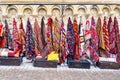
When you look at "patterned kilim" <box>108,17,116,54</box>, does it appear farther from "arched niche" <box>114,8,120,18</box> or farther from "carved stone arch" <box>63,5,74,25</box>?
"carved stone arch" <box>63,5,74,25</box>

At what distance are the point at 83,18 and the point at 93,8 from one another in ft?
1.80

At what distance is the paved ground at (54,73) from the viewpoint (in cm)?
916

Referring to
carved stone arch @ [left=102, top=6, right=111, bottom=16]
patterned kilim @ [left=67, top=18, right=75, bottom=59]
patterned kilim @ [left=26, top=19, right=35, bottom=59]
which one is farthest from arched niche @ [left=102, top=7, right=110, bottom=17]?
patterned kilim @ [left=26, top=19, right=35, bottom=59]

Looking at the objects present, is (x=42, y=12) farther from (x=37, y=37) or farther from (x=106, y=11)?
(x=106, y=11)

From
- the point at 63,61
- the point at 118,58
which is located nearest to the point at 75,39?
the point at 63,61

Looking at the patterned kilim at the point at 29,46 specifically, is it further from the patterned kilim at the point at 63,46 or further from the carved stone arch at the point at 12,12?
the carved stone arch at the point at 12,12

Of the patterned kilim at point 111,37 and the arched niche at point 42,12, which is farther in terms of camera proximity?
the arched niche at point 42,12

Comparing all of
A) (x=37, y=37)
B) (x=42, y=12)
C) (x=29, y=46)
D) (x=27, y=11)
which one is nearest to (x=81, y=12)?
(x=42, y=12)

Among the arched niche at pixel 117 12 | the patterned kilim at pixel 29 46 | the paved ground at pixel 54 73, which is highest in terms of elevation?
the arched niche at pixel 117 12

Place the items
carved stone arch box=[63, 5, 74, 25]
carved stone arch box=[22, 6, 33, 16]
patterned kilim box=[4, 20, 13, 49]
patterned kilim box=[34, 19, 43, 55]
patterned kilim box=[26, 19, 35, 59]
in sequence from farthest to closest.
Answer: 1. carved stone arch box=[63, 5, 74, 25]
2. carved stone arch box=[22, 6, 33, 16]
3. patterned kilim box=[4, 20, 13, 49]
4. patterned kilim box=[34, 19, 43, 55]
5. patterned kilim box=[26, 19, 35, 59]

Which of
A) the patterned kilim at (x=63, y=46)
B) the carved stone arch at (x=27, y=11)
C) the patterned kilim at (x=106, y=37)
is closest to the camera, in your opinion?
the patterned kilim at (x=63, y=46)

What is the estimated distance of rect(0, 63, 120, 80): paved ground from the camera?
30.1ft

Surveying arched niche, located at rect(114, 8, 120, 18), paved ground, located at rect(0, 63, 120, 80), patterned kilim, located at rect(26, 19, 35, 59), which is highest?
arched niche, located at rect(114, 8, 120, 18)

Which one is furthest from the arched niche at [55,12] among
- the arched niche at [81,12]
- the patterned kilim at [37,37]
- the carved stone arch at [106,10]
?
the carved stone arch at [106,10]
